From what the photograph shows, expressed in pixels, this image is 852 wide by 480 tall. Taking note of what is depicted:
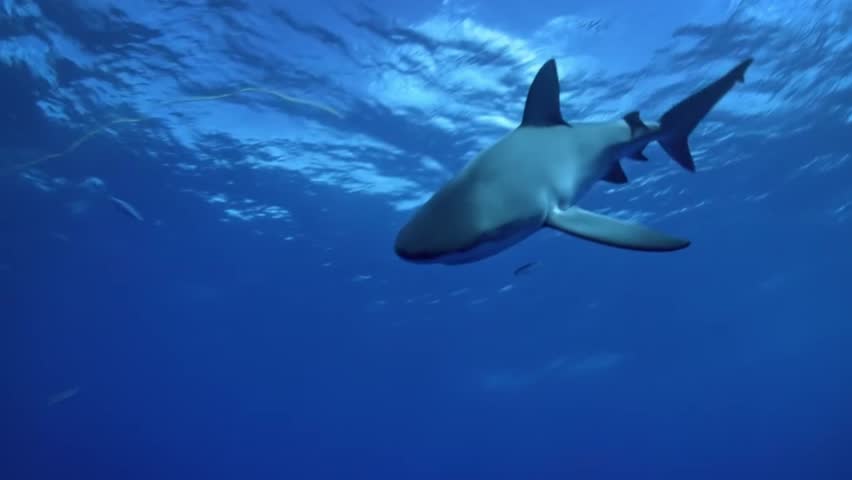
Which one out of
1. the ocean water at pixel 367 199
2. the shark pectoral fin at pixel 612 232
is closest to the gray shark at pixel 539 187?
the shark pectoral fin at pixel 612 232

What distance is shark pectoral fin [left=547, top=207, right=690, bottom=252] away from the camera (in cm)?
260

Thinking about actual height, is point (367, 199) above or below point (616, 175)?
above

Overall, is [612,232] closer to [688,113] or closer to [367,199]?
[688,113]

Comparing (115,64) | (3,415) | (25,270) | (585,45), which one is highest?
(3,415)

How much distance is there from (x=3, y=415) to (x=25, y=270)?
5219 centimetres

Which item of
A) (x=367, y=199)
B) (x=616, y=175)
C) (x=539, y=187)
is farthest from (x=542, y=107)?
(x=367, y=199)

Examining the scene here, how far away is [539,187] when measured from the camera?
2.76 metres

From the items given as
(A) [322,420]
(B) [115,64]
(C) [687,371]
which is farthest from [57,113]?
(C) [687,371]

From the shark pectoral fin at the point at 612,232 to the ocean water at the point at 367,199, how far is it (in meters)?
8.97

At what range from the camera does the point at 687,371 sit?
58156 millimetres

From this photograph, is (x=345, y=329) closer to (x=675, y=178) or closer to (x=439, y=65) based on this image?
(x=675, y=178)

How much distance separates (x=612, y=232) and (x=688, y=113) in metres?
1.33

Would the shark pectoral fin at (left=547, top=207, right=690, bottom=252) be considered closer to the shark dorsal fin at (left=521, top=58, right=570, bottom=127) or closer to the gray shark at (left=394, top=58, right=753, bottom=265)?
the gray shark at (left=394, top=58, right=753, bottom=265)

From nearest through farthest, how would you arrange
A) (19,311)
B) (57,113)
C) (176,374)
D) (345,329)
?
(57,113) → (19,311) → (345,329) → (176,374)
